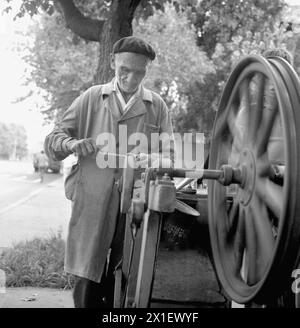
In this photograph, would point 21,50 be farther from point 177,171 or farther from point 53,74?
point 177,171

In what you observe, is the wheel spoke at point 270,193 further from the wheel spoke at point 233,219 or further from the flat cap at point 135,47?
the flat cap at point 135,47

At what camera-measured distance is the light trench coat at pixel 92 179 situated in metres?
2.82

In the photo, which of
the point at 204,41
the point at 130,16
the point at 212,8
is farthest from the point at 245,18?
the point at 204,41

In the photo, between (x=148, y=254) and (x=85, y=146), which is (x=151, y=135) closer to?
(x=85, y=146)

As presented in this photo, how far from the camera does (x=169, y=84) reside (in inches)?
755

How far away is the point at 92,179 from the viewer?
2.86 m

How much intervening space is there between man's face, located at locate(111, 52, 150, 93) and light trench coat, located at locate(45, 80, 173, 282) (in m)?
0.11

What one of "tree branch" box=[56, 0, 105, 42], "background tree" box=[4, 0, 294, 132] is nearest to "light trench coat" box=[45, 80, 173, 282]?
"tree branch" box=[56, 0, 105, 42]

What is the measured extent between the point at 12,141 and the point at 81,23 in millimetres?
120045

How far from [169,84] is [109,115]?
54.0ft

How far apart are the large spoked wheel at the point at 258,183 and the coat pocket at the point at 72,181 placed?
0.75 metres

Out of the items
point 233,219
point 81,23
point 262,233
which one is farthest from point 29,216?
point 262,233

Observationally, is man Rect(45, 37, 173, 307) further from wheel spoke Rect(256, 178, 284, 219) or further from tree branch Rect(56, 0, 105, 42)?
tree branch Rect(56, 0, 105, 42)

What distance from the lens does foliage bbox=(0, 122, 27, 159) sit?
117125 millimetres
